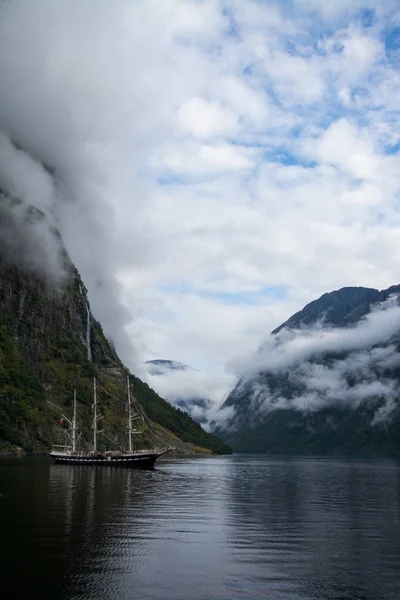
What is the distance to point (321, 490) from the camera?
330 ft

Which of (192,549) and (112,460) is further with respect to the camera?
(112,460)

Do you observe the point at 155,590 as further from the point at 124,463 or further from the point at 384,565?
the point at 124,463

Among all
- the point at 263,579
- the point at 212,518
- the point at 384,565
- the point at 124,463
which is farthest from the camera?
the point at 124,463

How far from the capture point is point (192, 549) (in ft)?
133

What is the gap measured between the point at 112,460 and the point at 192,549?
400ft

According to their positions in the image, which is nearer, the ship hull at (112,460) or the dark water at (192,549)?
the dark water at (192,549)

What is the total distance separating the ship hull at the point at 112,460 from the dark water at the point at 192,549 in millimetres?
79698

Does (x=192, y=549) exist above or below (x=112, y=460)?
below

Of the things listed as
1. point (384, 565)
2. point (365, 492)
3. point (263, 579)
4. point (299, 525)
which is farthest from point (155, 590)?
point (365, 492)

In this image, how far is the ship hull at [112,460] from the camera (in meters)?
153

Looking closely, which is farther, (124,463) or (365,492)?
(124,463)

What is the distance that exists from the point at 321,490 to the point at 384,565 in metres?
67.0

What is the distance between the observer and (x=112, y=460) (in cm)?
15662

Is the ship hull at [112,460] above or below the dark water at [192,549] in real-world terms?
above
